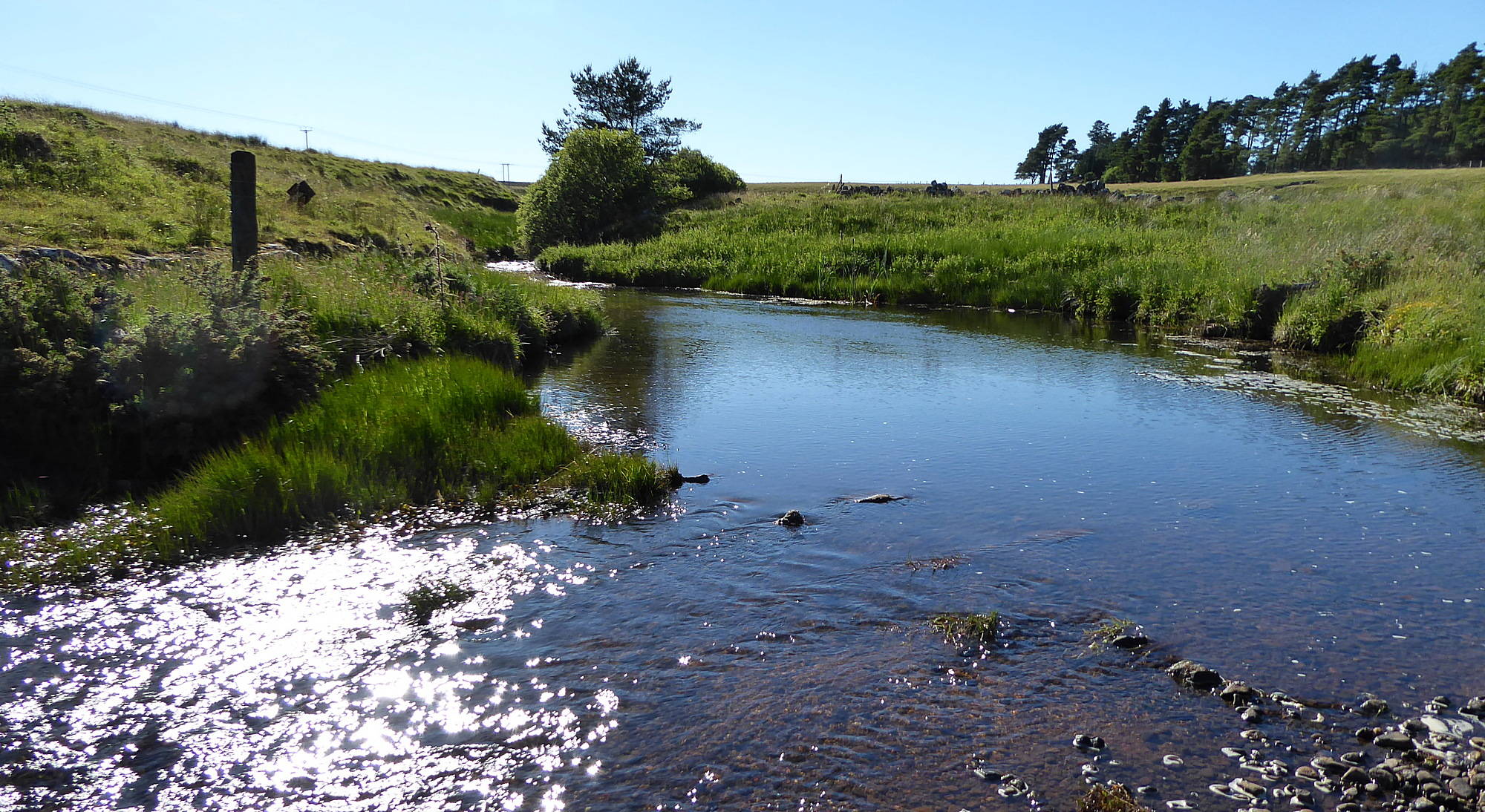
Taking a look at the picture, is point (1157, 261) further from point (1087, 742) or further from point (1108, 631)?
point (1087, 742)

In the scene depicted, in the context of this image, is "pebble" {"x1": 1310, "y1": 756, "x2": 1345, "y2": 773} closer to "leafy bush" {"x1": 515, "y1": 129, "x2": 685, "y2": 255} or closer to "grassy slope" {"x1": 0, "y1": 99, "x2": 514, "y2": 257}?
"grassy slope" {"x1": 0, "y1": 99, "x2": 514, "y2": 257}

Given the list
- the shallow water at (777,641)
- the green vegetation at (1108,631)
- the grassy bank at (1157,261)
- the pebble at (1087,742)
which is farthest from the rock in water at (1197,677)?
the grassy bank at (1157,261)

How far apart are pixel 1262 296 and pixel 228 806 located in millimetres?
21507

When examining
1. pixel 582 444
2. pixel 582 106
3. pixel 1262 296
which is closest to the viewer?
pixel 582 444

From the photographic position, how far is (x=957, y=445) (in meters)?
10.5

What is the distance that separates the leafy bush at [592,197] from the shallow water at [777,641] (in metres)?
35.7

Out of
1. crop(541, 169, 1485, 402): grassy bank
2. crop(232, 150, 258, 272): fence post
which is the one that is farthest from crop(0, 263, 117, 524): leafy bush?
crop(541, 169, 1485, 402): grassy bank

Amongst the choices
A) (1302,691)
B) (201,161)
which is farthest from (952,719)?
(201,161)

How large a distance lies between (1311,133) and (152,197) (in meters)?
105

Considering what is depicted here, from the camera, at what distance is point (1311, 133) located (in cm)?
9106

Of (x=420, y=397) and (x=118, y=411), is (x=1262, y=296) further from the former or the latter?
(x=118, y=411)

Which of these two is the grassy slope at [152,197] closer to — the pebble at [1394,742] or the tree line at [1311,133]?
the pebble at [1394,742]

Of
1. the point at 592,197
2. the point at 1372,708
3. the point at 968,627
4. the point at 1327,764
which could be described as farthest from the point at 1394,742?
the point at 592,197

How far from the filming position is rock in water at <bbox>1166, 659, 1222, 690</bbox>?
4.95 m
